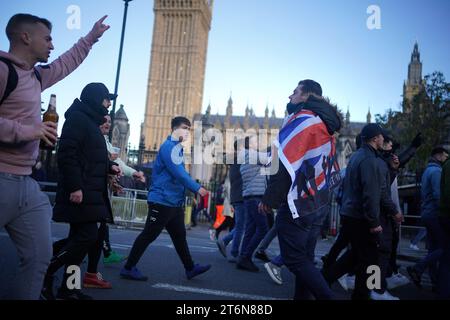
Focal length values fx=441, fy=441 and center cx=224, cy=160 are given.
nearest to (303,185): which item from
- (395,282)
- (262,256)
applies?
(395,282)

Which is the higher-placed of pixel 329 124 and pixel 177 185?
pixel 329 124

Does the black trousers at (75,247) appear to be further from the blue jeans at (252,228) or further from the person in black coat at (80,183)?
the blue jeans at (252,228)

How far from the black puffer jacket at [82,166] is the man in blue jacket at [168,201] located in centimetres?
95

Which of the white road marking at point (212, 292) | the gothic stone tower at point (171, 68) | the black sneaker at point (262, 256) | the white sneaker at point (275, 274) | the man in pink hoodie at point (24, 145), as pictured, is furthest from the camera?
the gothic stone tower at point (171, 68)

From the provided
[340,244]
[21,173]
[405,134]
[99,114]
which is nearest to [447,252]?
[340,244]

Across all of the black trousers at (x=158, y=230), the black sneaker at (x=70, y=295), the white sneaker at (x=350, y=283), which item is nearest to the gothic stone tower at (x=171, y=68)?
the white sneaker at (x=350, y=283)

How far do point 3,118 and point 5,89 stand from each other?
191 mm

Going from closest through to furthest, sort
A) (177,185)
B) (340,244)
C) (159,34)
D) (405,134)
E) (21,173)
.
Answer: (21,173) → (177,185) → (340,244) → (405,134) → (159,34)

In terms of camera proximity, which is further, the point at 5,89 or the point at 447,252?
the point at 447,252

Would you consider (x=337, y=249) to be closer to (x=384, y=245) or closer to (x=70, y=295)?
(x=384, y=245)

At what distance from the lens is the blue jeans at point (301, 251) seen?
304 centimetres

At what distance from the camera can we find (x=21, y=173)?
246 cm

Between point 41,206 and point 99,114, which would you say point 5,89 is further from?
point 99,114

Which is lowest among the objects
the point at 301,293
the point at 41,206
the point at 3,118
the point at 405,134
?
the point at 301,293
